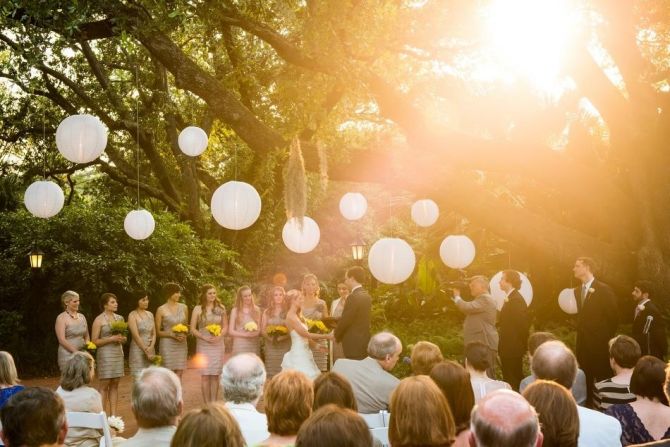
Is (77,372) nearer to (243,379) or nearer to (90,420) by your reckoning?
(90,420)

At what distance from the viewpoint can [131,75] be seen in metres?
18.2

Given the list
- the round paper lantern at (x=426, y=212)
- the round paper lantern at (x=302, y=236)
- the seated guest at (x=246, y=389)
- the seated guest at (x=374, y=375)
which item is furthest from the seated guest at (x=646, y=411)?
the round paper lantern at (x=426, y=212)

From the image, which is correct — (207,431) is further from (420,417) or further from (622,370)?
(622,370)

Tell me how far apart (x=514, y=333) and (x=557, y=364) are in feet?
14.4

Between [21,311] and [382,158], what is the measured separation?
9.99 metres

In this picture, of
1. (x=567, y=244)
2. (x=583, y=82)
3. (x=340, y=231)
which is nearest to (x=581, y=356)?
(x=567, y=244)

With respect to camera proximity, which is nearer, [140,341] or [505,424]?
[505,424]

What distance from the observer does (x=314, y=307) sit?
29.8 ft

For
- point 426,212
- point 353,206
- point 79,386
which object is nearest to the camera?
point 79,386

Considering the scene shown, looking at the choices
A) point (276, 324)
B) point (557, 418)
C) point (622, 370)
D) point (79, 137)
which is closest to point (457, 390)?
point (557, 418)

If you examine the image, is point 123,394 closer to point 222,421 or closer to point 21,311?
point 21,311

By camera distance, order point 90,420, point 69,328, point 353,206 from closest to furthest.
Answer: point 90,420, point 69,328, point 353,206

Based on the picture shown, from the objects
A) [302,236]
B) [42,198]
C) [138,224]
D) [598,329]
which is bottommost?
[598,329]

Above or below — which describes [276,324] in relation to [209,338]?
above
